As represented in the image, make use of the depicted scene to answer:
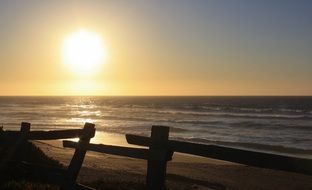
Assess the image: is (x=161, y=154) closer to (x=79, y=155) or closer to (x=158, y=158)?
(x=158, y=158)

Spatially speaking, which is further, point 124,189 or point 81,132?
point 124,189

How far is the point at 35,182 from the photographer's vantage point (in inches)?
318

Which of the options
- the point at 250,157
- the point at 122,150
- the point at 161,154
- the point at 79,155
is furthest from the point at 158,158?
the point at 79,155

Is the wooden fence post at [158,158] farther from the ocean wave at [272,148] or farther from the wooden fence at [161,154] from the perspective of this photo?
the ocean wave at [272,148]

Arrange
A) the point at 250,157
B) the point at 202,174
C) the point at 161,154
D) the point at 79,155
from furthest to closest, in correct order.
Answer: the point at 202,174 → the point at 79,155 → the point at 161,154 → the point at 250,157

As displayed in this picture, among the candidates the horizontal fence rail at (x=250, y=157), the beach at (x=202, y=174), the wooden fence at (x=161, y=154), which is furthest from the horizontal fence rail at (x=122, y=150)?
the beach at (x=202, y=174)

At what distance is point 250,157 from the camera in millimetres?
4441

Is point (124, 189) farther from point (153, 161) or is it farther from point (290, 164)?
point (290, 164)

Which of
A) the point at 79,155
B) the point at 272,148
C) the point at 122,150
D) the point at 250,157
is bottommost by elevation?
the point at 272,148

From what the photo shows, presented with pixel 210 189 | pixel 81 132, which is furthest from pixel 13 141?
pixel 210 189

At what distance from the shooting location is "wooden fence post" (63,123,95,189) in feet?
21.2

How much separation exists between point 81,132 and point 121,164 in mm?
12049

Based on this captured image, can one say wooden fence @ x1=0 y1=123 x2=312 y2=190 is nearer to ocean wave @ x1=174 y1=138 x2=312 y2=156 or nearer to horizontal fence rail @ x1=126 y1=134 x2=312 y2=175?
horizontal fence rail @ x1=126 y1=134 x2=312 y2=175

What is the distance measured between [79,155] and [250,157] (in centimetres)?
293
